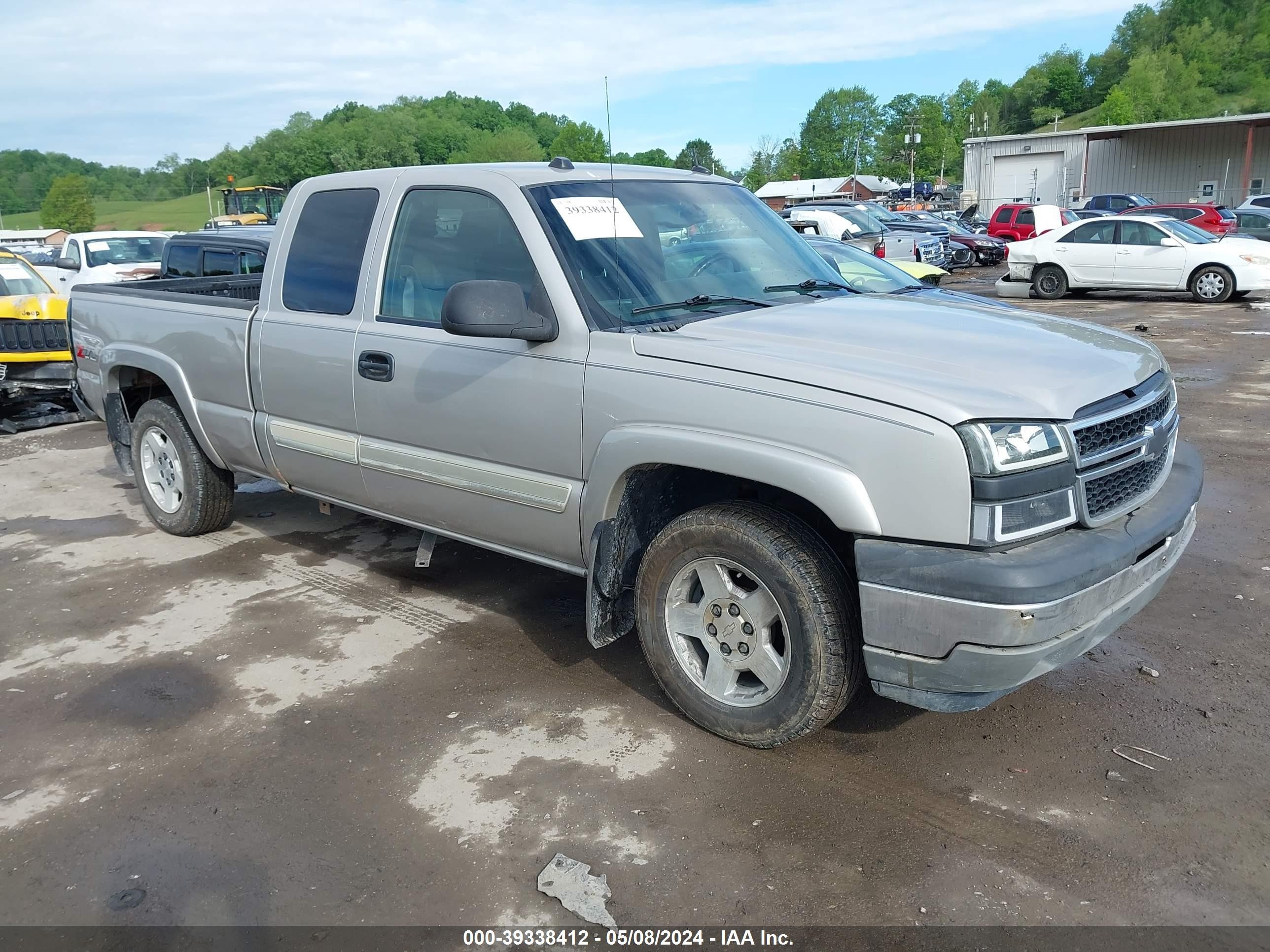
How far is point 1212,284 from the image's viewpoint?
1778 cm

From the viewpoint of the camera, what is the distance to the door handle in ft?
13.9

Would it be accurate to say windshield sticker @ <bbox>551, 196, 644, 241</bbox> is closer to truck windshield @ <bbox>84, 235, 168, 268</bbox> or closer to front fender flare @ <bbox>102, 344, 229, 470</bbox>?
front fender flare @ <bbox>102, 344, 229, 470</bbox>

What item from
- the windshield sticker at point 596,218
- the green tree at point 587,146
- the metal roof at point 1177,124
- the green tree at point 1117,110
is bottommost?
the windshield sticker at point 596,218

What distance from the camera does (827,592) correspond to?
3123mm

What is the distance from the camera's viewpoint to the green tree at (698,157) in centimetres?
498

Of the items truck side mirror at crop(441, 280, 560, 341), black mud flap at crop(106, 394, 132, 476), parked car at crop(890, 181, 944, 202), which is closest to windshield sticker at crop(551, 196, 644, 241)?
truck side mirror at crop(441, 280, 560, 341)

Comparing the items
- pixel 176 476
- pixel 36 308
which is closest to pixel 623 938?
pixel 176 476

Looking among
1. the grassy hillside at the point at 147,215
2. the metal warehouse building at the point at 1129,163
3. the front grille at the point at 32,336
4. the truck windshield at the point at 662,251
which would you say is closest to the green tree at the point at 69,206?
the grassy hillside at the point at 147,215

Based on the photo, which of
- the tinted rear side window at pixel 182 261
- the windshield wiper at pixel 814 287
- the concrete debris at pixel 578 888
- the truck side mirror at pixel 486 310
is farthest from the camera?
the tinted rear side window at pixel 182 261

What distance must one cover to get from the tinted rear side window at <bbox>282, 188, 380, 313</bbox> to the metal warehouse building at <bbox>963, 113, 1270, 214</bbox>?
54.6 m

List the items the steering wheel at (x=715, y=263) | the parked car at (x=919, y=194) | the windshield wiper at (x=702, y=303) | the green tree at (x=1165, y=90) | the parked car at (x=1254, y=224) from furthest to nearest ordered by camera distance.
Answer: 1. the green tree at (x=1165, y=90)
2. the parked car at (x=919, y=194)
3. the parked car at (x=1254, y=224)
4. the steering wheel at (x=715, y=263)
5. the windshield wiper at (x=702, y=303)

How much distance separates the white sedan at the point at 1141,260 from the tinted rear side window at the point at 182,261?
15.2m

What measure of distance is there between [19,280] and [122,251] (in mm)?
5263

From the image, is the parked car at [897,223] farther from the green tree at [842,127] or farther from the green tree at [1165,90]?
the green tree at [842,127]
